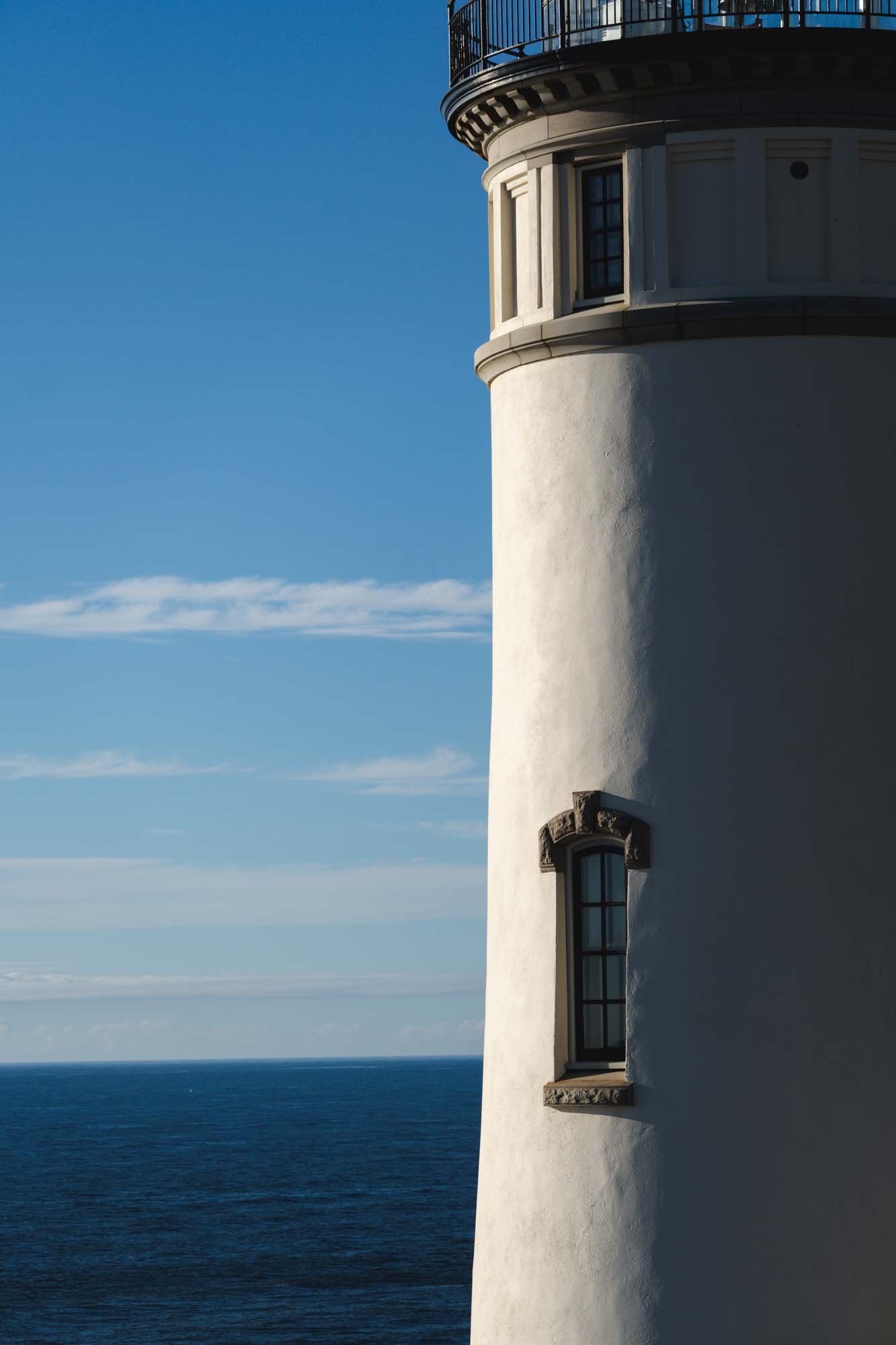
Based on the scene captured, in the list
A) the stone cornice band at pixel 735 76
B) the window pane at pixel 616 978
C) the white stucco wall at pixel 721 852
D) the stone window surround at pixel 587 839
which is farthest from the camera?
the window pane at pixel 616 978

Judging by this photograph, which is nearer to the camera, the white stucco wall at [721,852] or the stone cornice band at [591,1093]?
the white stucco wall at [721,852]

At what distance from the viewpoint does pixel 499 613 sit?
2069 cm

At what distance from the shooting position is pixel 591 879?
19297 millimetres

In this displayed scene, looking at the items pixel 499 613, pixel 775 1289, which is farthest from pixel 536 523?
pixel 775 1289

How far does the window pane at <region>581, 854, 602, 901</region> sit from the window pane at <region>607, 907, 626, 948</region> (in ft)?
0.65

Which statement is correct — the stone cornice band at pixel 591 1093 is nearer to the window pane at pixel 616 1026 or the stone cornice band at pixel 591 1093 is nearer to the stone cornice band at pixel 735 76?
the window pane at pixel 616 1026

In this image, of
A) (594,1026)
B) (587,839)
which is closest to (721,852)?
(587,839)

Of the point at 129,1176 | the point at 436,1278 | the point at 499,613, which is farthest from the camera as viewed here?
the point at 129,1176

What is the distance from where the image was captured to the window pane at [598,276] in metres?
19.8

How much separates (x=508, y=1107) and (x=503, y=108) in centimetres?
967

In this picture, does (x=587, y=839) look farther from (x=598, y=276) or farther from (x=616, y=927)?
(x=598, y=276)

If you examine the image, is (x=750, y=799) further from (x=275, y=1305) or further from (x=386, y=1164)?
(x=386, y=1164)

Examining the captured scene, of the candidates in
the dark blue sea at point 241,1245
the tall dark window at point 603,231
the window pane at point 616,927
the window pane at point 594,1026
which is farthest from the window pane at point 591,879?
the dark blue sea at point 241,1245

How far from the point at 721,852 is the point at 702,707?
131 cm
